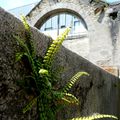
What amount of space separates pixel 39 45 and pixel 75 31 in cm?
1074

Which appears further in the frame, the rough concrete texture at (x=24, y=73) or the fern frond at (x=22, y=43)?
the fern frond at (x=22, y=43)

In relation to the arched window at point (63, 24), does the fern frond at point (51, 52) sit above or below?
below

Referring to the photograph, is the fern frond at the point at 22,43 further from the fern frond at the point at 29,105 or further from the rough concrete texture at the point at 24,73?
the fern frond at the point at 29,105

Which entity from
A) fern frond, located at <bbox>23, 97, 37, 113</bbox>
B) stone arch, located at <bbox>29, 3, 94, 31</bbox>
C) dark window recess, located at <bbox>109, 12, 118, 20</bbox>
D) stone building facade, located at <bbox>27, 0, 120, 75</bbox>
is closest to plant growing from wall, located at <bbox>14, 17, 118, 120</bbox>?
fern frond, located at <bbox>23, 97, 37, 113</bbox>

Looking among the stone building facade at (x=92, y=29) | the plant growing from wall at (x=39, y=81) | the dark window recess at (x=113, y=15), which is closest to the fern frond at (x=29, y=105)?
the plant growing from wall at (x=39, y=81)

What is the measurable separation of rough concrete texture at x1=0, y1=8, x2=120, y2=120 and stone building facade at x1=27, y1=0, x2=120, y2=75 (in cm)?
547

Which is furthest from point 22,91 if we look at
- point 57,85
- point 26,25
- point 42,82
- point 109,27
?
point 109,27

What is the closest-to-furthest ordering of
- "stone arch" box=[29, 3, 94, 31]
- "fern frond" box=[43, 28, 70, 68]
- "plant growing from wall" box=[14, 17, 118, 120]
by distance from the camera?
"plant growing from wall" box=[14, 17, 118, 120], "fern frond" box=[43, 28, 70, 68], "stone arch" box=[29, 3, 94, 31]

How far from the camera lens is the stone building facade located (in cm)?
1154

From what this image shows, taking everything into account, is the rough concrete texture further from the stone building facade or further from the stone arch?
Answer: the stone arch

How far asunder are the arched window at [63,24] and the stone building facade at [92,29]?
0.30 metres

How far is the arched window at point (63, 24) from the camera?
527 inches

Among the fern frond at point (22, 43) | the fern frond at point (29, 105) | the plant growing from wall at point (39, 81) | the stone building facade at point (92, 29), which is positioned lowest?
the fern frond at point (29, 105)

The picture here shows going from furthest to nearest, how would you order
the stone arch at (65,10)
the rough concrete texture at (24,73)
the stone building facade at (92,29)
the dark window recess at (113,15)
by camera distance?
the stone arch at (65,10) < the dark window recess at (113,15) < the stone building facade at (92,29) < the rough concrete texture at (24,73)
